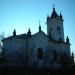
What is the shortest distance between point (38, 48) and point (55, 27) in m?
8.98

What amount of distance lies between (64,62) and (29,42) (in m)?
11.3

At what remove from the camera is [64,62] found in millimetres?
44000

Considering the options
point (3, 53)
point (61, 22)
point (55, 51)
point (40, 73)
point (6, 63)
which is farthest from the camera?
point (61, 22)

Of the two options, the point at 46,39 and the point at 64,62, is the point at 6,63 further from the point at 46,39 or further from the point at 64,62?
the point at 64,62

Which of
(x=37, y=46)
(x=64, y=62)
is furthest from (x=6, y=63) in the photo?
(x=64, y=62)

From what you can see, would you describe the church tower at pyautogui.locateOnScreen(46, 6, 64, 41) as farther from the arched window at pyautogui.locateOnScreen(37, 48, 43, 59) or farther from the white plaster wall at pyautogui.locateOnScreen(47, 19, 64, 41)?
the arched window at pyautogui.locateOnScreen(37, 48, 43, 59)

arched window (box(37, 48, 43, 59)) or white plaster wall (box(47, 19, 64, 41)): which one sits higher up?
white plaster wall (box(47, 19, 64, 41))

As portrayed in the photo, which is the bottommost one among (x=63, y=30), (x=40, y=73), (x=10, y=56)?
(x=40, y=73)

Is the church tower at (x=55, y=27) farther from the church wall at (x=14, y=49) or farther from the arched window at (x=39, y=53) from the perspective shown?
the church wall at (x=14, y=49)

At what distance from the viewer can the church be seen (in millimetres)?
37500

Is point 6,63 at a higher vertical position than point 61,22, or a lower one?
lower

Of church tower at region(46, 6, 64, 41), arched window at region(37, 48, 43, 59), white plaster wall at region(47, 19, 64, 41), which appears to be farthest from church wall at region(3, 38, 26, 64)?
white plaster wall at region(47, 19, 64, 41)

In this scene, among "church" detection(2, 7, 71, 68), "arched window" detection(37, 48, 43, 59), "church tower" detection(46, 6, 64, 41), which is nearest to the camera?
"church" detection(2, 7, 71, 68)

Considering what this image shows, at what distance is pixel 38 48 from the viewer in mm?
40000
